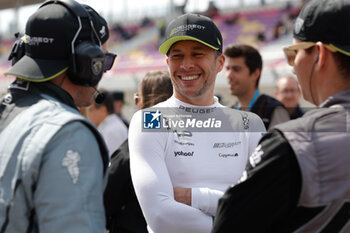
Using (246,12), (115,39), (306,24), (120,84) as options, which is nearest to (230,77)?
(306,24)

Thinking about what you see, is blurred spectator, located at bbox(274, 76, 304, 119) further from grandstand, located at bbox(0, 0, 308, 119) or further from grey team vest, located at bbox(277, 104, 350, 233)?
grandstand, located at bbox(0, 0, 308, 119)

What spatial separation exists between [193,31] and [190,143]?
0.57 m

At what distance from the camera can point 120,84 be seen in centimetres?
1983

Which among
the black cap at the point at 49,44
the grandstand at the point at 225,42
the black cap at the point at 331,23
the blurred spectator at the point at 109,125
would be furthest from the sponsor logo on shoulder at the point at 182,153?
the grandstand at the point at 225,42

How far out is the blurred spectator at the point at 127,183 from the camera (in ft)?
8.48

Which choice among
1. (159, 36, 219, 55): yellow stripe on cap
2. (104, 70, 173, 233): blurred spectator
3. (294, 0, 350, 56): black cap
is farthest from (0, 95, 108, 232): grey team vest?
(104, 70, 173, 233): blurred spectator

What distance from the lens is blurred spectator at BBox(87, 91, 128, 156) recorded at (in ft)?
15.3

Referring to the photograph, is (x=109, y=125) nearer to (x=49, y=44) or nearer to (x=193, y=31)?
(x=193, y=31)

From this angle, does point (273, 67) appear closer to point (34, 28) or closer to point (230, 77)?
point (230, 77)

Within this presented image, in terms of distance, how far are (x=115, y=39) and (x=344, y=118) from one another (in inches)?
1153

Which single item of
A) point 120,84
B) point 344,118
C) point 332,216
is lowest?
point 120,84

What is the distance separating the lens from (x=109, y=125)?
477 centimetres

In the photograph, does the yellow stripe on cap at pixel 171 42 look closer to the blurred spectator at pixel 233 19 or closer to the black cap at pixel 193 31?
the black cap at pixel 193 31

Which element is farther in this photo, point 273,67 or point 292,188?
point 273,67
